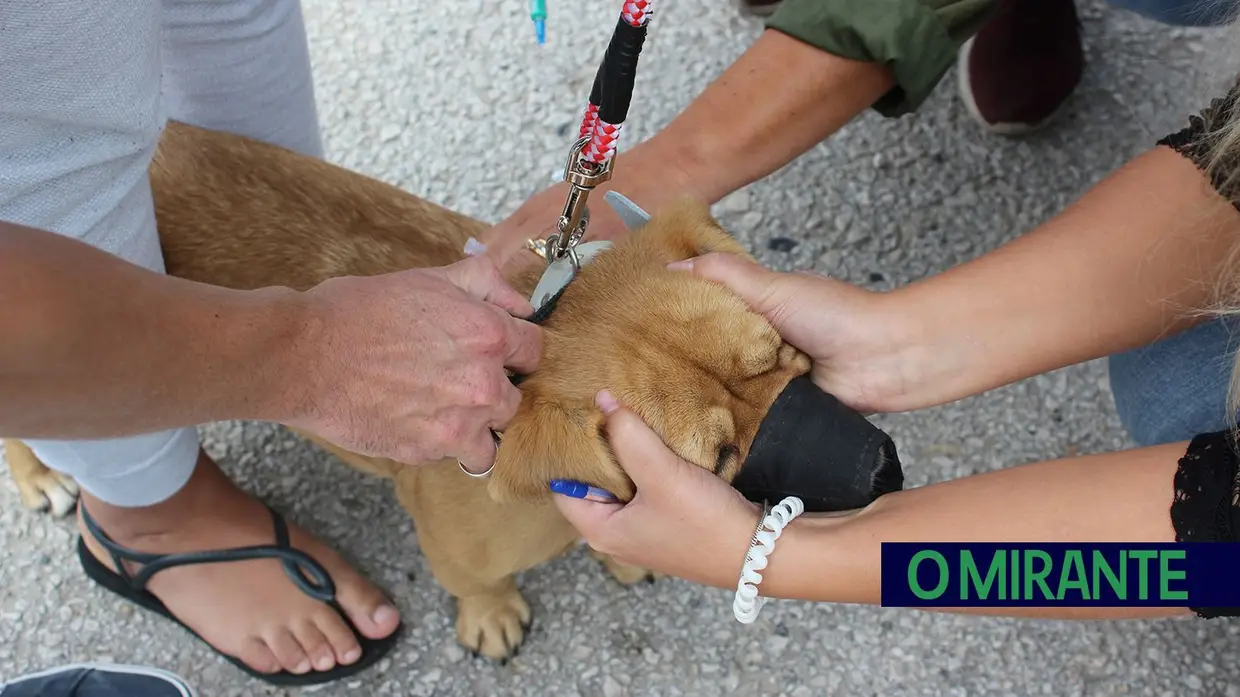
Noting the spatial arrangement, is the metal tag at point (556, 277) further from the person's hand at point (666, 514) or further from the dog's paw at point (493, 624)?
the dog's paw at point (493, 624)

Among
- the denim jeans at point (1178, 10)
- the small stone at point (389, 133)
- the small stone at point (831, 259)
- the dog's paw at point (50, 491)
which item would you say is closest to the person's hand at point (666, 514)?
the small stone at point (831, 259)

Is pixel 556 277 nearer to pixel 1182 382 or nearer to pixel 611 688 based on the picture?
pixel 611 688

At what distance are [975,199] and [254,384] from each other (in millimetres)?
2102

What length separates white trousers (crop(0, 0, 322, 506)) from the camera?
4.18ft

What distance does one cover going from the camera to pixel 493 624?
211 centimetres

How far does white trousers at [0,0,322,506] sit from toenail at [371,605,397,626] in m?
0.48

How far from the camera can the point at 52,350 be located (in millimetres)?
1034

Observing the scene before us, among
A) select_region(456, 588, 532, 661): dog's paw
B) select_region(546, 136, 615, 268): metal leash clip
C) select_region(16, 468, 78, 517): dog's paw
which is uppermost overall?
select_region(546, 136, 615, 268): metal leash clip

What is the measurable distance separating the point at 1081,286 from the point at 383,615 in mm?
1502

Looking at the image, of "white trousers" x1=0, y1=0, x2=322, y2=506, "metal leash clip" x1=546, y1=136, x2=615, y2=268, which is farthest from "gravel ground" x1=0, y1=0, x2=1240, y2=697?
"metal leash clip" x1=546, y1=136, x2=615, y2=268

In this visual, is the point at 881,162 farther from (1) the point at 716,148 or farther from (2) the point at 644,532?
(2) the point at 644,532

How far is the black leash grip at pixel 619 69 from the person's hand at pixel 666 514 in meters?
0.40

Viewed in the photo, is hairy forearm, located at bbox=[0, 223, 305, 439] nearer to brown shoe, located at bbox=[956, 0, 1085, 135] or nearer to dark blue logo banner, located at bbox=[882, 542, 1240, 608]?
dark blue logo banner, located at bbox=[882, 542, 1240, 608]

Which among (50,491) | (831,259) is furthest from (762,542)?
(50,491)
